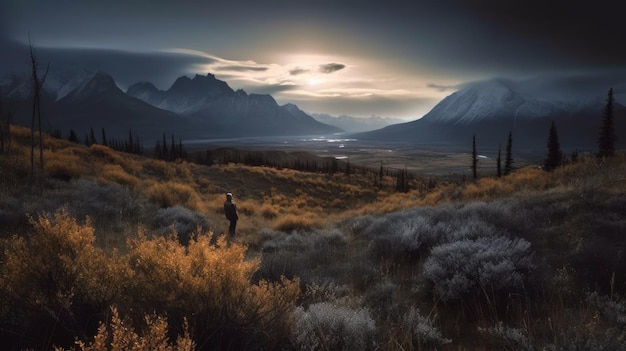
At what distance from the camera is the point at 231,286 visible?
3945 millimetres

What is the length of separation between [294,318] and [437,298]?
262cm

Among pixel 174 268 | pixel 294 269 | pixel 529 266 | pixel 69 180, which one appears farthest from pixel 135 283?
pixel 69 180

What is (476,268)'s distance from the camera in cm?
566

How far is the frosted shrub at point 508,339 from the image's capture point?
3785 mm

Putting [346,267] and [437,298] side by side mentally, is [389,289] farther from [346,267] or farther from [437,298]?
[346,267]

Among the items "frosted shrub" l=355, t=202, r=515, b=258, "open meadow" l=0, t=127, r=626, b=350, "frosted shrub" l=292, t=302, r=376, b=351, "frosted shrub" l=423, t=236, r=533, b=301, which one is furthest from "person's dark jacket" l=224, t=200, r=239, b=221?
"frosted shrub" l=292, t=302, r=376, b=351

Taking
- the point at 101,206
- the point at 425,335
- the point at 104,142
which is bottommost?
the point at 425,335

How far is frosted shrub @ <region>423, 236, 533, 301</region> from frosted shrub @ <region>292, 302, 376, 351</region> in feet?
6.23

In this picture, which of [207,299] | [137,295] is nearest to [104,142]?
[137,295]

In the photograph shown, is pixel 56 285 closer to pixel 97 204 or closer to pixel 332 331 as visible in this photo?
pixel 332 331

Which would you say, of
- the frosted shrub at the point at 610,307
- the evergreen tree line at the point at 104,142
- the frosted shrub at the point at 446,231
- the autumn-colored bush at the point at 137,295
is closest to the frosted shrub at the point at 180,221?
the frosted shrub at the point at 446,231

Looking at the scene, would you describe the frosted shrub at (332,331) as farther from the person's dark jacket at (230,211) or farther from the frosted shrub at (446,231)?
the person's dark jacket at (230,211)

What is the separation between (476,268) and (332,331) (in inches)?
115

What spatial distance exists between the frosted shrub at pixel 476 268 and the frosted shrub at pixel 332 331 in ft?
6.23
